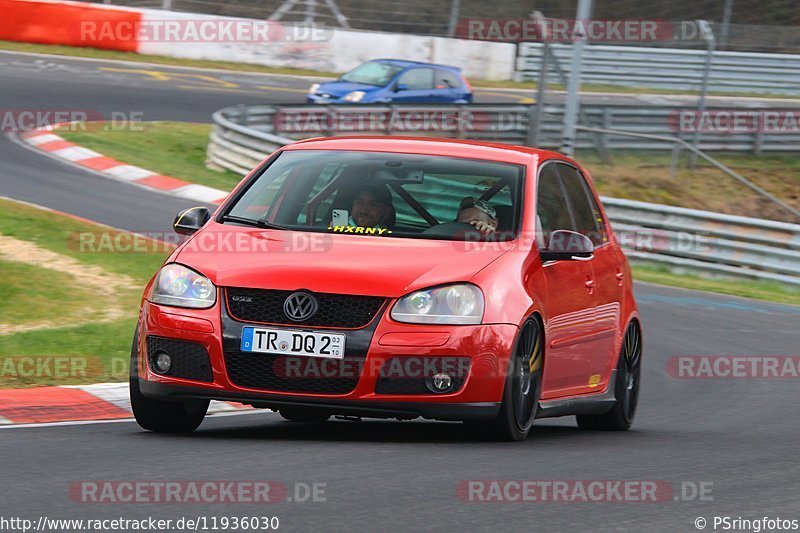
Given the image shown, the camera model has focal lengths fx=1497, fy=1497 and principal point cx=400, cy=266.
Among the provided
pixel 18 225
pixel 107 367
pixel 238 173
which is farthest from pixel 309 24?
pixel 107 367

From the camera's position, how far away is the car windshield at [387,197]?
759 cm

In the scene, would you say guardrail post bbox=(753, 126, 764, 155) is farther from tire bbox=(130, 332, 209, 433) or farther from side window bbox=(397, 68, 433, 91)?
tire bbox=(130, 332, 209, 433)

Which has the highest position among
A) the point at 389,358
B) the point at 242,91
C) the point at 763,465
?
the point at 389,358

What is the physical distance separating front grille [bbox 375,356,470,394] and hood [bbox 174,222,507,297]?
313 mm

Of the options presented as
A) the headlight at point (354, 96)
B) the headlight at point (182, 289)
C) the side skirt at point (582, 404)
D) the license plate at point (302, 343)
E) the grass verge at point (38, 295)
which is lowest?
the headlight at point (354, 96)

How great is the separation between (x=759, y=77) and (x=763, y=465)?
106ft

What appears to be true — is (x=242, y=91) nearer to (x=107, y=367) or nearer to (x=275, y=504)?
(x=107, y=367)

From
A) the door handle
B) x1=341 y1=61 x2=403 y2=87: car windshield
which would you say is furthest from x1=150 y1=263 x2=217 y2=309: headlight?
x1=341 y1=61 x2=403 y2=87: car windshield

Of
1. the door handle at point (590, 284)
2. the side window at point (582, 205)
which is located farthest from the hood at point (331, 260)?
the side window at point (582, 205)

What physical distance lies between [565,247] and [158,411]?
2.19 metres

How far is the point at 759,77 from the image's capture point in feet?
124

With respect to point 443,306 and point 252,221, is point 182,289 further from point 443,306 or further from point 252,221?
point 443,306

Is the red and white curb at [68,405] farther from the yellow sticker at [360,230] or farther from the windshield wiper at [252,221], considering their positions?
the yellow sticker at [360,230]

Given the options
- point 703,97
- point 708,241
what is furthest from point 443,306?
point 703,97
